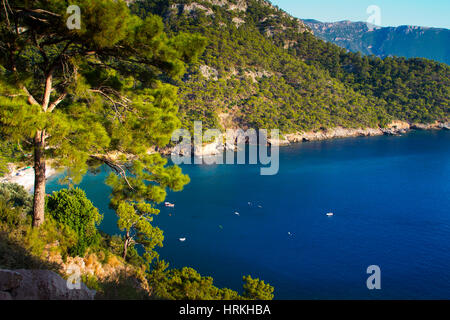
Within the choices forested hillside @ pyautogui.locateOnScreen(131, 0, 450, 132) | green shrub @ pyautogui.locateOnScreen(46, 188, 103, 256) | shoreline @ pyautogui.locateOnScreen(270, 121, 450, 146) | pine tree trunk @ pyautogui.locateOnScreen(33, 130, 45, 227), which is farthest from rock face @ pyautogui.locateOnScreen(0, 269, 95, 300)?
shoreline @ pyautogui.locateOnScreen(270, 121, 450, 146)

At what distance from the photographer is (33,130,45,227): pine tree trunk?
6.35 meters

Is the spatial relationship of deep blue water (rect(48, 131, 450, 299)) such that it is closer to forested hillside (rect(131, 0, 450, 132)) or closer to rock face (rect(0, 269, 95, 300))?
Answer: rock face (rect(0, 269, 95, 300))

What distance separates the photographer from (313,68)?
86.5 meters

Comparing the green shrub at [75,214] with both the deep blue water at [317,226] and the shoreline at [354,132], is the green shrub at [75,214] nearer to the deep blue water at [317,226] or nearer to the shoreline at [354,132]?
the deep blue water at [317,226]

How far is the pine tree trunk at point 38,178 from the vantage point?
6.35 meters

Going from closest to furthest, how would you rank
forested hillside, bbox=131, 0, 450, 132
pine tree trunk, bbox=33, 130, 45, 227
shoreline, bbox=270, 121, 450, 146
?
pine tree trunk, bbox=33, 130, 45, 227 < forested hillside, bbox=131, 0, 450, 132 < shoreline, bbox=270, 121, 450, 146

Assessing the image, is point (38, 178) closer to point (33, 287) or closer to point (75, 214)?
point (75, 214)

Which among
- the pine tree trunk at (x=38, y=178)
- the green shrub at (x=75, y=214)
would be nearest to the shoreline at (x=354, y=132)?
the green shrub at (x=75, y=214)

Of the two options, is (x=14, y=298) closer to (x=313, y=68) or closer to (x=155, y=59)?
(x=155, y=59)

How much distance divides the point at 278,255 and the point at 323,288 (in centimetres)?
453

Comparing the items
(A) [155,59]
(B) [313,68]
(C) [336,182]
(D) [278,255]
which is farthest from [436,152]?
(A) [155,59]

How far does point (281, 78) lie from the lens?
7981 centimetres

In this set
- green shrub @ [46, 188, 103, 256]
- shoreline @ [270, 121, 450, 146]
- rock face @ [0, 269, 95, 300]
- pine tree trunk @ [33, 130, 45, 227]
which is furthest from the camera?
shoreline @ [270, 121, 450, 146]

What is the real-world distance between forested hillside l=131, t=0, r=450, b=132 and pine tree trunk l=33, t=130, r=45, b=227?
47285 millimetres
